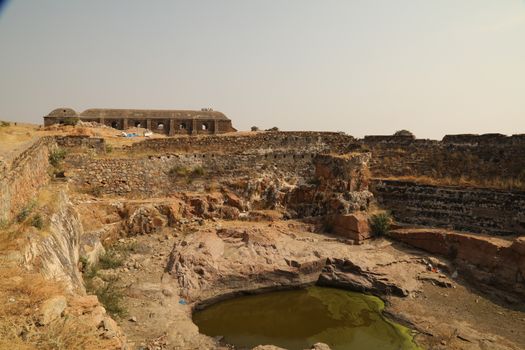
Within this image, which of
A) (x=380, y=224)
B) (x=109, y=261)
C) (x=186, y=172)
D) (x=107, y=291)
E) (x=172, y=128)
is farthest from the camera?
(x=172, y=128)

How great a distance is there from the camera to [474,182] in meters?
15.3

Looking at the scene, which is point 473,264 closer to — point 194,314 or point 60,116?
point 194,314

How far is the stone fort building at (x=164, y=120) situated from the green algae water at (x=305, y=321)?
16.0 meters

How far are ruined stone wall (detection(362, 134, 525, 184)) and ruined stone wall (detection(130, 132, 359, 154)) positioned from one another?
1.74m

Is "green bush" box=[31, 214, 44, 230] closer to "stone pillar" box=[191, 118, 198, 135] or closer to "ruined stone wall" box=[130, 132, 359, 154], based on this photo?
"ruined stone wall" box=[130, 132, 359, 154]

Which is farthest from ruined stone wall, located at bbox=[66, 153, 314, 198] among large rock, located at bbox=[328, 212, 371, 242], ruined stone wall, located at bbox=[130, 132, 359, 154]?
large rock, located at bbox=[328, 212, 371, 242]

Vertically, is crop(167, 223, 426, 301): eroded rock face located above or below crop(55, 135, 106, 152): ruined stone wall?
below

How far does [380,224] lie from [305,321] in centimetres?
564

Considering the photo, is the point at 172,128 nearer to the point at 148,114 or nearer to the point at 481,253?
the point at 148,114

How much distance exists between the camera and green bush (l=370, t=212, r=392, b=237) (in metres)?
14.2

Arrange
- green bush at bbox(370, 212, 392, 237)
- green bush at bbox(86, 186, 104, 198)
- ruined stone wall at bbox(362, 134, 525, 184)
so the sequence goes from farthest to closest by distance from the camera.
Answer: ruined stone wall at bbox(362, 134, 525, 184) → green bush at bbox(370, 212, 392, 237) → green bush at bbox(86, 186, 104, 198)

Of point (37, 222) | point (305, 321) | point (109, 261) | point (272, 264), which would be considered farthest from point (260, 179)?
point (37, 222)

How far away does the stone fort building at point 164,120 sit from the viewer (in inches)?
955

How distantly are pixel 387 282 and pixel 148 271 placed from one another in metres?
7.90
